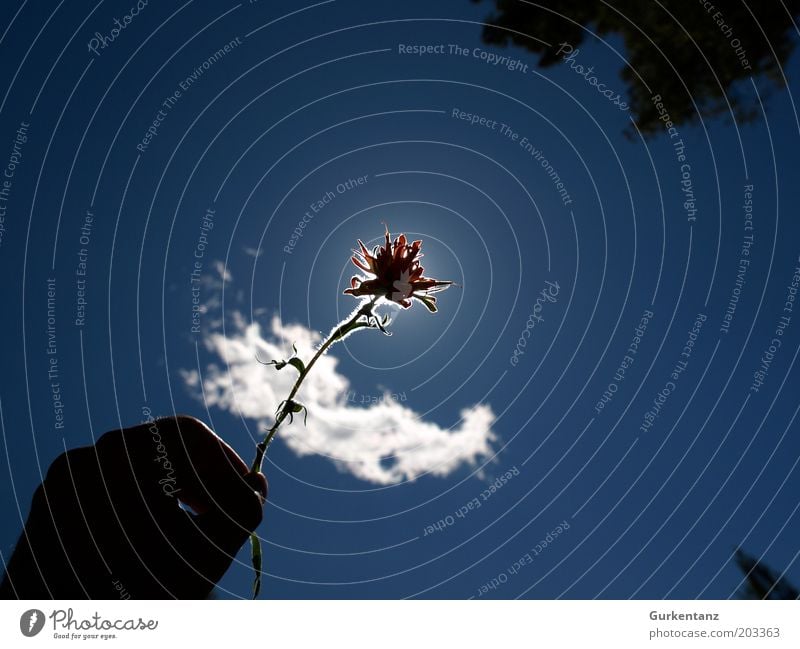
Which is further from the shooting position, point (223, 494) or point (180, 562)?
point (223, 494)

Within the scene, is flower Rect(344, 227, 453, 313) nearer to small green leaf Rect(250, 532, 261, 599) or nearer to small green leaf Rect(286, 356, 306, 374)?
small green leaf Rect(286, 356, 306, 374)

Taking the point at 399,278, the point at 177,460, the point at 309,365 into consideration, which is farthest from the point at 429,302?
the point at 177,460

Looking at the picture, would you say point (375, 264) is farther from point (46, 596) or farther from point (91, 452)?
point (46, 596)

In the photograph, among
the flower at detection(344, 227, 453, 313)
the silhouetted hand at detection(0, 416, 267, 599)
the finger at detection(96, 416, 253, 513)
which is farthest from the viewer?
the flower at detection(344, 227, 453, 313)

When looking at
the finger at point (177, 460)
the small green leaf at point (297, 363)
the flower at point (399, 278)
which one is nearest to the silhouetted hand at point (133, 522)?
the finger at point (177, 460)

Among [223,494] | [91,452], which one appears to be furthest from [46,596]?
[223,494]

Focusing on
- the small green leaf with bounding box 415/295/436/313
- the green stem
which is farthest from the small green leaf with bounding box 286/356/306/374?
the small green leaf with bounding box 415/295/436/313
